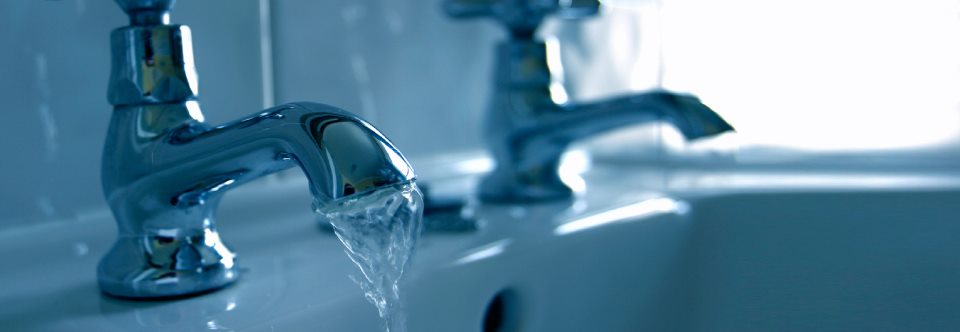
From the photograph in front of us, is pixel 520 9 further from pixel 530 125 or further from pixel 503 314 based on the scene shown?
pixel 503 314

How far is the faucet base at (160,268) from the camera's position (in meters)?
0.36

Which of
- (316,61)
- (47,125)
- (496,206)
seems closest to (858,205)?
(496,206)

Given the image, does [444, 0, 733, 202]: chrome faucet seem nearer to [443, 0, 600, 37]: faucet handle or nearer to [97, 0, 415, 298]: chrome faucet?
[443, 0, 600, 37]: faucet handle

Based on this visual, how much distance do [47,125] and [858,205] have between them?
1.77 feet

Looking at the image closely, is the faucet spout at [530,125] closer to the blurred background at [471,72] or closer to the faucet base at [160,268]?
the blurred background at [471,72]

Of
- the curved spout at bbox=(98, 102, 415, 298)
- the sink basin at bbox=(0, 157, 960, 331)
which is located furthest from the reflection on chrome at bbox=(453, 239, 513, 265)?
the curved spout at bbox=(98, 102, 415, 298)

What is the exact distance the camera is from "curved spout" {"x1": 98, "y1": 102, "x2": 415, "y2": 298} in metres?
0.34

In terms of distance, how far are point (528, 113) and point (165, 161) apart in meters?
0.30

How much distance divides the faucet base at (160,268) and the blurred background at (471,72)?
0.10 meters

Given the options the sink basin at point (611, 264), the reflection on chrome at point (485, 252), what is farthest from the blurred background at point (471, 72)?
the reflection on chrome at point (485, 252)

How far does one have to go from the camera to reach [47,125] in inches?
17.1

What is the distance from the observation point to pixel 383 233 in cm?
33

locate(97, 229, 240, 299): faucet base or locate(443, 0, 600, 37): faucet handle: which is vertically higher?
locate(443, 0, 600, 37): faucet handle

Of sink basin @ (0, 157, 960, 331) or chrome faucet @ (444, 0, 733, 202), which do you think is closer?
sink basin @ (0, 157, 960, 331)
